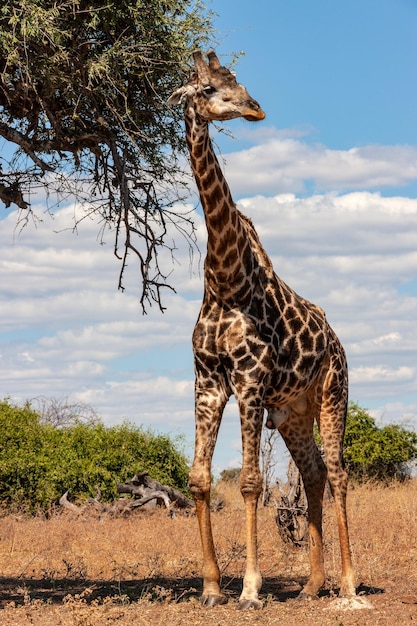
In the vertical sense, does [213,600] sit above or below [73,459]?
below

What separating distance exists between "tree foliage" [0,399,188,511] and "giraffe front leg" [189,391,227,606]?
11.1m

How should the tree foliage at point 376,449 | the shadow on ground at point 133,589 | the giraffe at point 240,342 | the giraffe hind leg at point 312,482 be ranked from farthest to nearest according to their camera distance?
the tree foliage at point 376,449 → the giraffe hind leg at point 312,482 → the shadow on ground at point 133,589 → the giraffe at point 240,342

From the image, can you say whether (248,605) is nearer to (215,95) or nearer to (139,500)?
(215,95)

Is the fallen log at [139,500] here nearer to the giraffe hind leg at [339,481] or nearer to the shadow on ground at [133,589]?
the shadow on ground at [133,589]

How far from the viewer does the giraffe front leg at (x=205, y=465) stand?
376 inches

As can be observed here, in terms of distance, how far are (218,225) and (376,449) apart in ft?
52.1

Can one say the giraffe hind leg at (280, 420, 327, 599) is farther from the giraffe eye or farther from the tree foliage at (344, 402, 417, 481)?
the tree foliage at (344, 402, 417, 481)

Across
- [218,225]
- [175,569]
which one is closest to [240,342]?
[218,225]

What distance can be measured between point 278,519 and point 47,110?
7788 mm

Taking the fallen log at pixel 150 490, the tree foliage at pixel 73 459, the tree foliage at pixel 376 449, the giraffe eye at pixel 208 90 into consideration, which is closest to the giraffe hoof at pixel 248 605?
the giraffe eye at pixel 208 90

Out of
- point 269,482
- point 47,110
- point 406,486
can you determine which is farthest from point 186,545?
point 406,486

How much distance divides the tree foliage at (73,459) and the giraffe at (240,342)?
10.7 meters

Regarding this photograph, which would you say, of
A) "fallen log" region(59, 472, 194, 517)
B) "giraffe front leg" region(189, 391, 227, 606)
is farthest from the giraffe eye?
"fallen log" region(59, 472, 194, 517)

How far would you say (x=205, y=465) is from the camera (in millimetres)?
9562
